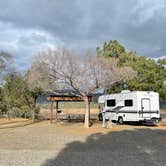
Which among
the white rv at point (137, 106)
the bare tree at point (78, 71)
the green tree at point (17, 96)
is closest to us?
→ the bare tree at point (78, 71)

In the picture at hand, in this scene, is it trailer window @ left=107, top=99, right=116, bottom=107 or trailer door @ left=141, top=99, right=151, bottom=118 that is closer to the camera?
trailer door @ left=141, top=99, right=151, bottom=118

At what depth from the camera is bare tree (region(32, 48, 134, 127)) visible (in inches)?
724

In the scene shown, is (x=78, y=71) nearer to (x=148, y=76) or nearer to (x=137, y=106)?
(x=137, y=106)

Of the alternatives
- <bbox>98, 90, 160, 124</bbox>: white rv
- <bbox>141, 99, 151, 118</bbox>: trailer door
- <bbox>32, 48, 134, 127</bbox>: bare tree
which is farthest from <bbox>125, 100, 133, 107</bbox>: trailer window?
<bbox>32, 48, 134, 127</bbox>: bare tree

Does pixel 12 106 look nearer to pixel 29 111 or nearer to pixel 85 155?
pixel 29 111

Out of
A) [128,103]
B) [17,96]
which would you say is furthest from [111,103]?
[17,96]

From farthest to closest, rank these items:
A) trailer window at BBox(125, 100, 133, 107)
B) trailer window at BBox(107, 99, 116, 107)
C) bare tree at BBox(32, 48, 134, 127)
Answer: trailer window at BBox(107, 99, 116, 107) < trailer window at BBox(125, 100, 133, 107) < bare tree at BBox(32, 48, 134, 127)

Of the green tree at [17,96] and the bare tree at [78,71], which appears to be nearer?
the bare tree at [78,71]

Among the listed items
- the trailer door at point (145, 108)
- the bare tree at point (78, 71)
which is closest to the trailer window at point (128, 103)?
the trailer door at point (145, 108)

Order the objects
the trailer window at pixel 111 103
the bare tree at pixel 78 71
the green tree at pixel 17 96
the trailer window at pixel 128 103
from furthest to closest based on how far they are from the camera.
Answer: the green tree at pixel 17 96, the trailer window at pixel 111 103, the trailer window at pixel 128 103, the bare tree at pixel 78 71

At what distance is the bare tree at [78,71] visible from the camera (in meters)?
18.4

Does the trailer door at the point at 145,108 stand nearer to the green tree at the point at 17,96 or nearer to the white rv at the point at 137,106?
the white rv at the point at 137,106

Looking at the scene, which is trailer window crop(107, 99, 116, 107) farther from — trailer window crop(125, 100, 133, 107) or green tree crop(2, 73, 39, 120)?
green tree crop(2, 73, 39, 120)

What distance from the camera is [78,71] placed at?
60.8 ft
